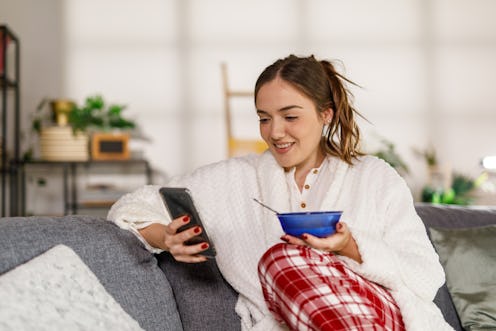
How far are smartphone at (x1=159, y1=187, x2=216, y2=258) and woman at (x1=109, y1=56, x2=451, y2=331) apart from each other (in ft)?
0.06

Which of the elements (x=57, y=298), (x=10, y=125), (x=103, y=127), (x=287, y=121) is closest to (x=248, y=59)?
(x=103, y=127)

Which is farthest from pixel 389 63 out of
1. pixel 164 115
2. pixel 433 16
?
pixel 164 115

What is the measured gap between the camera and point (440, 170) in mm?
4891

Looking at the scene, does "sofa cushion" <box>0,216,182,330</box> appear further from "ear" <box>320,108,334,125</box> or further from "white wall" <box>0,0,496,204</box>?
"white wall" <box>0,0,496,204</box>

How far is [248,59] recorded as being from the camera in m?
5.09

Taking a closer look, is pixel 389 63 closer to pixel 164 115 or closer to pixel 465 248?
pixel 164 115

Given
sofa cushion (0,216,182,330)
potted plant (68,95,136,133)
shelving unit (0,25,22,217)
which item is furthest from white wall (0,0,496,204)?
sofa cushion (0,216,182,330)

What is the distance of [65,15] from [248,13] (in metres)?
1.43

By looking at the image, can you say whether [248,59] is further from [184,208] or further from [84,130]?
[184,208]

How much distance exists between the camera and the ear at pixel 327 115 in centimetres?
179

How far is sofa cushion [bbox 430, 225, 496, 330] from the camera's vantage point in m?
1.90

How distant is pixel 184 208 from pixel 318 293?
333 mm

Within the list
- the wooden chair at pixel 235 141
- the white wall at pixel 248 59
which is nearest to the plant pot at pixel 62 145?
the white wall at pixel 248 59

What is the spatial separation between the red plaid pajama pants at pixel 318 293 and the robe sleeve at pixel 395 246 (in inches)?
2.2
